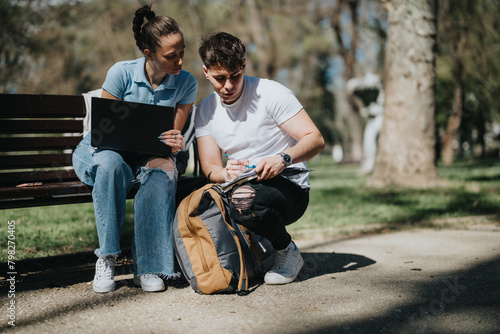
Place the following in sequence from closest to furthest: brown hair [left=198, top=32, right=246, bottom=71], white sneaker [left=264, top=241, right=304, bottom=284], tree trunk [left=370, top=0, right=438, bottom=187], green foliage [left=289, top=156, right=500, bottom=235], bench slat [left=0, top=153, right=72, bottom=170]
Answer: brown hair [left=198, top=32, right=246, bottom=71], white sneaker [left=264, top=241, right=304, bottom=284], bench slat [left=0, top=153, right=72, bottom=170], green foliage [left=289, top=156, right=500, bottom=235], tree trunk [left=370, top=0, right=438, bottom=187]

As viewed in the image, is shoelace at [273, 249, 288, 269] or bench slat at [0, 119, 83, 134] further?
bench slat at [0, 119, 83, 134]

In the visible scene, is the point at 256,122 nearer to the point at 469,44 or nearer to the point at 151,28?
the point at 151,28

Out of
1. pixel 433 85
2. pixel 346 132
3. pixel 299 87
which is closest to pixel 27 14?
pixel 433 85

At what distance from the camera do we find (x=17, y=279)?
3234 mm

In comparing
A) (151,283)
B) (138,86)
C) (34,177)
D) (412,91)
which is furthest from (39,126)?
(412,91)

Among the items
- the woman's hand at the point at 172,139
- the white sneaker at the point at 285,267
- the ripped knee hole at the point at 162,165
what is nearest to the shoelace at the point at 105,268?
the ripped knee hole at the point at 162,165

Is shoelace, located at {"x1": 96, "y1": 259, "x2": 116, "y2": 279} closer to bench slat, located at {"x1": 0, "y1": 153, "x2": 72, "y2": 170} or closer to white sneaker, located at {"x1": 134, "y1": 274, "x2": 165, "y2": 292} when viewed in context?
white sneaker, located at {"x1": 134, "y1": 274, "x2": 165, "y2": 292}

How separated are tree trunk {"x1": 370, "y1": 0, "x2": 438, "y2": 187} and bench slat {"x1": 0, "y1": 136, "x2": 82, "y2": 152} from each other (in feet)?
18.3

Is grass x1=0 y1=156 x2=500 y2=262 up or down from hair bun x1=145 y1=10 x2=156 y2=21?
down

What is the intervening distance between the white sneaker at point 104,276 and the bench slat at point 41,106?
1263 millimetres

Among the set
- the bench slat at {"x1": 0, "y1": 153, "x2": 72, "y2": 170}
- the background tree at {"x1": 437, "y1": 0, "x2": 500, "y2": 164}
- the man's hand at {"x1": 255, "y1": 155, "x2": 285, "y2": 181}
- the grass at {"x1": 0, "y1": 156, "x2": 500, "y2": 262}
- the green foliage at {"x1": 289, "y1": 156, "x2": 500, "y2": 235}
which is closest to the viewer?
the man's hand at {"x1": 255, "y1": 155, "x2": 285, "y2": 181}

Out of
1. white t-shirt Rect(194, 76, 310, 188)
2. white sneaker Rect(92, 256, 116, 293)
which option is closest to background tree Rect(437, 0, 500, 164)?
white t-shirt Rect(194, 76, 310, 188)

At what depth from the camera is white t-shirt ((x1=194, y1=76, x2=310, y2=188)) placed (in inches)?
120

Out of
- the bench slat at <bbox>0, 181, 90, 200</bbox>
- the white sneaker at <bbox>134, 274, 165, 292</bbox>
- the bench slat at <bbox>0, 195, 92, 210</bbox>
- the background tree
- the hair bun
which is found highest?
the background tree
